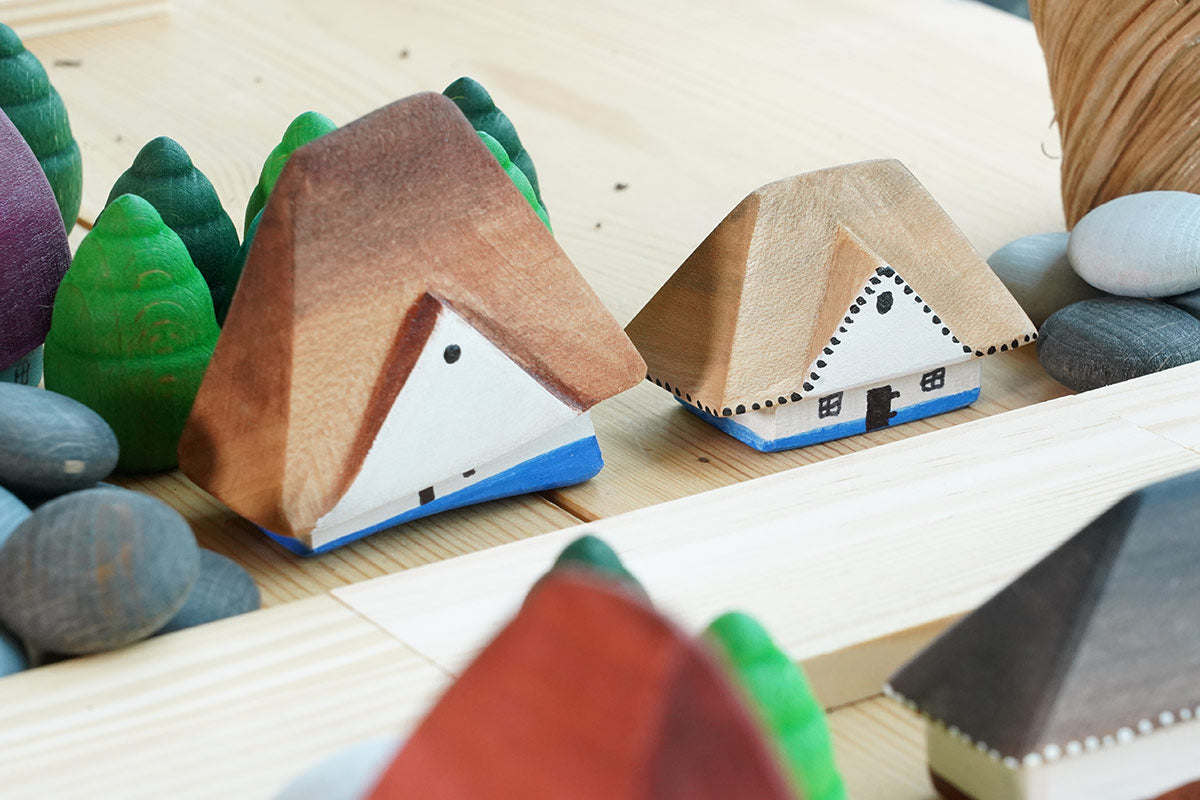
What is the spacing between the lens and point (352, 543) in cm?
78

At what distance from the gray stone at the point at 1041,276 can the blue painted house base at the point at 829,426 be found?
0.38 ft

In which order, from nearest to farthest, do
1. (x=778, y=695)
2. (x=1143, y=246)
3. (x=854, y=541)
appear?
(x=778, y=695) < (x=854, y=541) < (x=1143, y=246)

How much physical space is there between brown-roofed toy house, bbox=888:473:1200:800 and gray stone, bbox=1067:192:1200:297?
1.54ft

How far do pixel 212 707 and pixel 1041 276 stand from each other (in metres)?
0.64

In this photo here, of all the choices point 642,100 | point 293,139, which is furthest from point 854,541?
point 642,100

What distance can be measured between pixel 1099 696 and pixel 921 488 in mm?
271

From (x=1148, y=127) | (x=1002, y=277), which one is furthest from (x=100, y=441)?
(x=1148, y=127)

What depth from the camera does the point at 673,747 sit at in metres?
0.33

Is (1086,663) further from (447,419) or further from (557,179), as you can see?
(557,179)

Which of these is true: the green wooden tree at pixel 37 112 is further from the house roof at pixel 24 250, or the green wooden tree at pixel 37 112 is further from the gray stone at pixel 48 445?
the gray stone at pixel 48 445

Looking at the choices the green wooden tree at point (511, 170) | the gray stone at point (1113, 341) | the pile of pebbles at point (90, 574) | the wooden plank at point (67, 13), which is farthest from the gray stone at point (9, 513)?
the wooden plank at point (67, 13)

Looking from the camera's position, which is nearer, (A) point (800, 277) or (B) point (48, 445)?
(B) point (48, 445)

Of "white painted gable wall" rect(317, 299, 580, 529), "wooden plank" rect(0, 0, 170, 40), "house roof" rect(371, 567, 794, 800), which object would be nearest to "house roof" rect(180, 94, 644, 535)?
"white painted gable wall" rect(317, 299, 580, 529)

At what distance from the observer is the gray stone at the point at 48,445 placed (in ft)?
2.24
